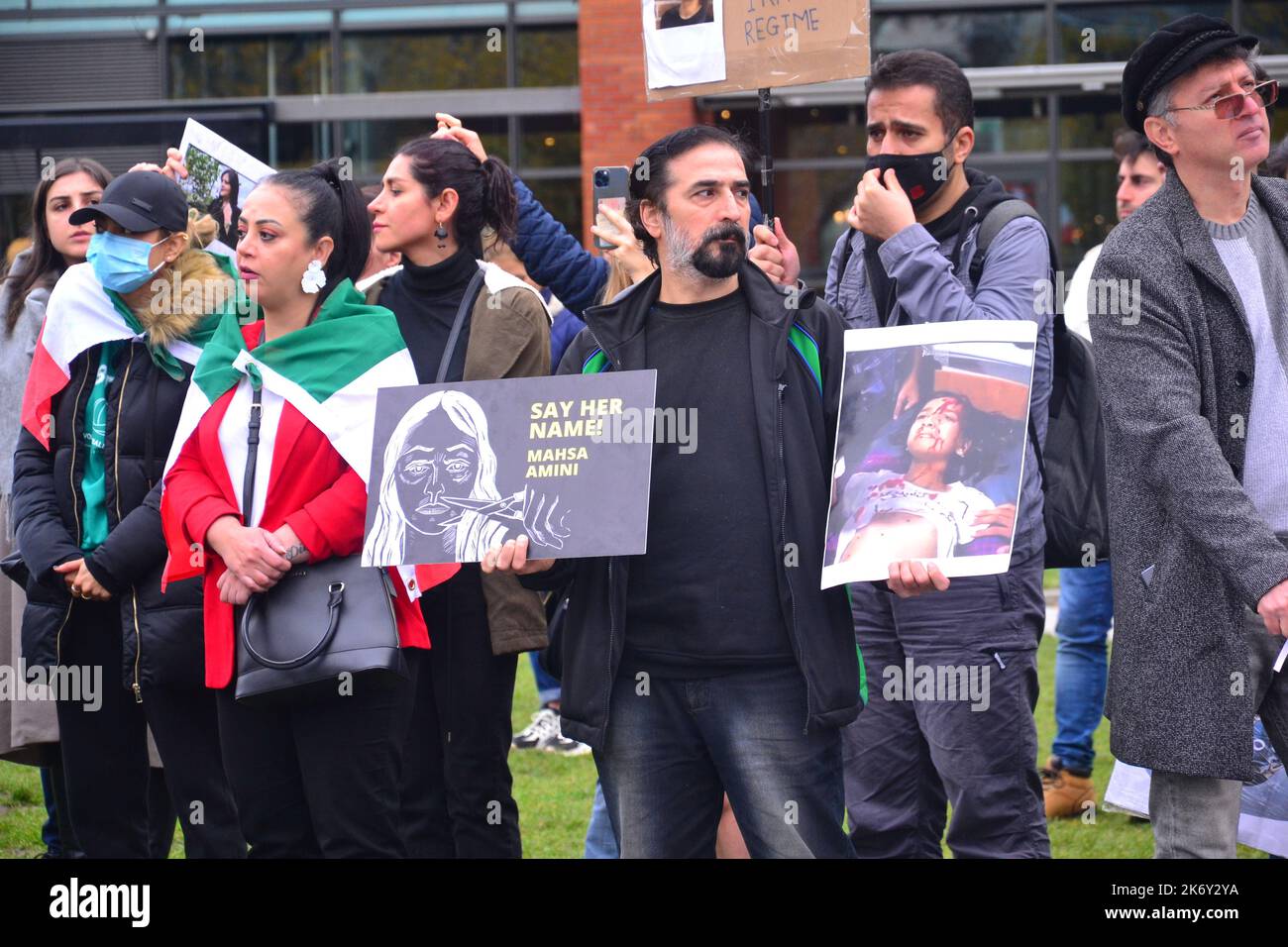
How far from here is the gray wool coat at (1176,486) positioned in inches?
134

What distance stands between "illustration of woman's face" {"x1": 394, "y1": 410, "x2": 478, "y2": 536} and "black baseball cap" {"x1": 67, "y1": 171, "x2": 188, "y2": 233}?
1513mm

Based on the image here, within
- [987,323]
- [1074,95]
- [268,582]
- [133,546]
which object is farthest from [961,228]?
[1074,95]

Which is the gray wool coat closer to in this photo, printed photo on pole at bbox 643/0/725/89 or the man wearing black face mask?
the man wearing black face mask

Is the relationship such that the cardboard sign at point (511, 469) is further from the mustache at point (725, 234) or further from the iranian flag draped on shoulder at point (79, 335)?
the iranian flag draped on shoulder at point (79, 335)

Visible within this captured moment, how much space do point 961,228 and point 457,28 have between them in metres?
12.6

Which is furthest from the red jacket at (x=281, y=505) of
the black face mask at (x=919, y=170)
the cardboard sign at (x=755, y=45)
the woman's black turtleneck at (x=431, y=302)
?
the black face mask at (x=919, y=170)

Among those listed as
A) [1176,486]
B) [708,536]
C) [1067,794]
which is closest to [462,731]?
[708,536]

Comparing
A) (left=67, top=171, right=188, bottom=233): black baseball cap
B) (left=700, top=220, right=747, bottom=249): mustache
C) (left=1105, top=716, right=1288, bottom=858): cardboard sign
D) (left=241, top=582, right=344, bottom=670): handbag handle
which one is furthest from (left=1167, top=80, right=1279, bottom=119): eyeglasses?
(left=67, top=171, right=188, bottom=233): black baseball cap

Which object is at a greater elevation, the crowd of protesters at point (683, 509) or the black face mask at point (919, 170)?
the black face mask at point (919, 170)

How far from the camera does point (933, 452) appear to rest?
3404 millimetres

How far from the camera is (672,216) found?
3.65 m

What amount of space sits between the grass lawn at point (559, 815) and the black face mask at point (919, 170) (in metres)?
2.67

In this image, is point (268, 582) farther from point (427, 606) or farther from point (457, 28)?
point (457, 28)

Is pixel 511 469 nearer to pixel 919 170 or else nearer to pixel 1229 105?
pixel 919 170
